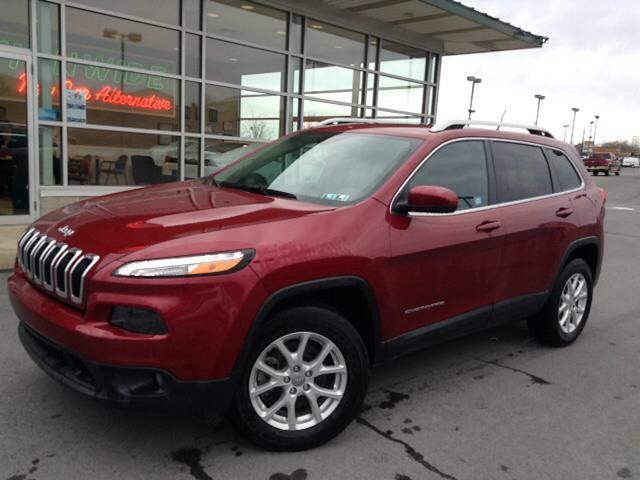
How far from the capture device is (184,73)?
10539 mm

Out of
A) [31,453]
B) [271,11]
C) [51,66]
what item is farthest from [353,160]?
[271,11]

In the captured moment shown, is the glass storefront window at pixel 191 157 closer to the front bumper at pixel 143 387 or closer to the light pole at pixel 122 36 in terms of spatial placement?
the light pole at pixel 122 36

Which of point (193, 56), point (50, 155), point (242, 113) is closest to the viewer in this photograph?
point (50, 155)

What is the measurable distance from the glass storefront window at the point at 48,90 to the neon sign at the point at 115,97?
4 centimetres

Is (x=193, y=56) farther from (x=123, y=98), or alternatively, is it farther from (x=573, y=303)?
(x=573, y=303)

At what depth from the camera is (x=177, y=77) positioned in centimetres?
1045

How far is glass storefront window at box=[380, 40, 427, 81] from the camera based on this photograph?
46.1 feet

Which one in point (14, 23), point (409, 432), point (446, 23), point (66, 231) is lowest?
point (409, 432)

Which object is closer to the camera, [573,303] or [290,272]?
[290,272]

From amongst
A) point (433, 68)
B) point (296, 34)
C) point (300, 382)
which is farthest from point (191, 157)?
point (300, 382)

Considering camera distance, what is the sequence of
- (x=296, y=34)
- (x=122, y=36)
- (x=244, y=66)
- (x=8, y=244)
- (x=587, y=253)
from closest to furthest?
(x=587, y=253), (x=8, y=244), (x=122, y=36), (x=244, y=66), (x=296, y=34)

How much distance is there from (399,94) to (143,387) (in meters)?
13.2

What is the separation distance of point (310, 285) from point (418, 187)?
874 mm

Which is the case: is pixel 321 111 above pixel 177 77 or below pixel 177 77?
below
